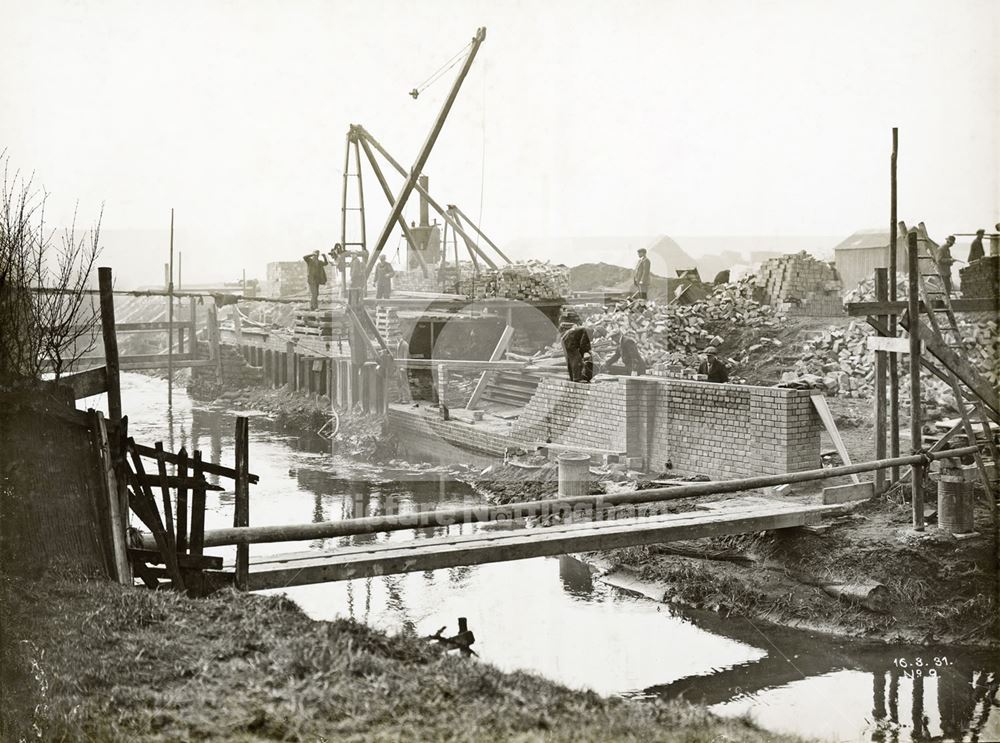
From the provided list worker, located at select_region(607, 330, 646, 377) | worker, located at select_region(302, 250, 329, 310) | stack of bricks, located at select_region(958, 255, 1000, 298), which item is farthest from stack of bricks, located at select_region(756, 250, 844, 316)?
worker, located at select_region(302, 250, 329, 310)

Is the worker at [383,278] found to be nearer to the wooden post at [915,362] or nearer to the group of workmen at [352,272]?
the group of workmen at [352,272]

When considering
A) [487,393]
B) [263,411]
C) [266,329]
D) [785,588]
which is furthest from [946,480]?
[266,329]

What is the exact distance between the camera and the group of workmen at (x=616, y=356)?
14273 millimetres

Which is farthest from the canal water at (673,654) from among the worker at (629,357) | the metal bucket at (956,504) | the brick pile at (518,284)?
the brick pile at (518,284)

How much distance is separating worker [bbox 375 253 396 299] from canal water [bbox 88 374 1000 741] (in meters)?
10.6

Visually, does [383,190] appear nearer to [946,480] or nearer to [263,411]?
[263,411]

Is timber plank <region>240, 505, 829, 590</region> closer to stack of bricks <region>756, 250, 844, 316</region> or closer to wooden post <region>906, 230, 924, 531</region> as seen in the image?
wooden post <region>906, 230, 924, 531</region>

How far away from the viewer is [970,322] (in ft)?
48.1

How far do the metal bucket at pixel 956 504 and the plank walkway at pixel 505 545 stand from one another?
1131mm

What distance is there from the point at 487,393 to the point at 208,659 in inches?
572

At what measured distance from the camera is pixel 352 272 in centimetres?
2162

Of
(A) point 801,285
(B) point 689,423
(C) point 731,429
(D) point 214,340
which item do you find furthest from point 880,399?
(D) point 214,340

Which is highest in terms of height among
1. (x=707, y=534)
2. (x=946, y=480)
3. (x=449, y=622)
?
(x=946, y=480)

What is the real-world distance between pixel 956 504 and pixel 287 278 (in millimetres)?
29010
